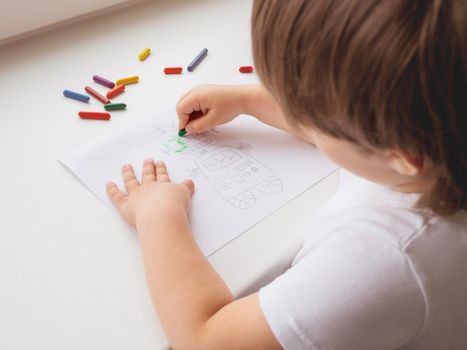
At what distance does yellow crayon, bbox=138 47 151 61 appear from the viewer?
73cm

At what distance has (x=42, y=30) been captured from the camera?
0.79 m

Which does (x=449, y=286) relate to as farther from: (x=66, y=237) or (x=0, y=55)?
(x=0, y=55)

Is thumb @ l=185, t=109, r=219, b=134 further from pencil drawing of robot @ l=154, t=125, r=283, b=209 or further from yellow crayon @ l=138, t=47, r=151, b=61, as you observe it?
yellow crayon @ l=138, t=47, r=151, b=61

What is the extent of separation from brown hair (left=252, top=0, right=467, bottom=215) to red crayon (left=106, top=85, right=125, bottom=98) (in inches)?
13.8

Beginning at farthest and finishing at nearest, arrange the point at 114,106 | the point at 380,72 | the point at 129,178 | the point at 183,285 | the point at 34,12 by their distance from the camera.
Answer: the point at 34,12, the point at 114,106, the point at 129,178, the point at 183,285, the point at 380,72

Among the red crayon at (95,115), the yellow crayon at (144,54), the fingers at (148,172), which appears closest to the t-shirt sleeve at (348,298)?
the fingers at (148,172)

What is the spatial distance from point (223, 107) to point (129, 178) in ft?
0.52

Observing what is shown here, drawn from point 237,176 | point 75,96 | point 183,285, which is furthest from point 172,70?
point 183,285

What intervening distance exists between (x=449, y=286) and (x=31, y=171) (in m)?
0.46

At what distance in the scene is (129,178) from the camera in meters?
0.52

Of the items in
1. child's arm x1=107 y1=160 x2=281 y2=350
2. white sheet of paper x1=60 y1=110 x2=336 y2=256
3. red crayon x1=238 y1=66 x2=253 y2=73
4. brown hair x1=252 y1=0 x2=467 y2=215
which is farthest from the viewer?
red crayon x1=238 y1=66 x2=253 y2=73

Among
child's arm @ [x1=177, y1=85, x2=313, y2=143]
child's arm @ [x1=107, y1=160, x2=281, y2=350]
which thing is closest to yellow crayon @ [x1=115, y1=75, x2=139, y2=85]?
child's arm @ [x1=177, y1=85, x2=313, y2=143]

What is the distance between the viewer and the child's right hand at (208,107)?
1.94 ft

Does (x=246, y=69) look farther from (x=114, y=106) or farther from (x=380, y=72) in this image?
(x=380, y=72)
